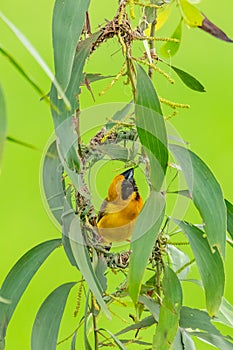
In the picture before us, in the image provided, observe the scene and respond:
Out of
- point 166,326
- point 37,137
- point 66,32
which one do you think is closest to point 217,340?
point 166,326

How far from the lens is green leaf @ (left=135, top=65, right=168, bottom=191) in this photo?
0.70 m

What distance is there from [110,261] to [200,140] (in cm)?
100

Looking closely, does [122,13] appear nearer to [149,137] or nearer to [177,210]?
[149,137]

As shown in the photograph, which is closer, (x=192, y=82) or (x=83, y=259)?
(x=83, y=259)

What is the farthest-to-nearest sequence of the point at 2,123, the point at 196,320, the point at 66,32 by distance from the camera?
the point at 196,320, the point at 66,32, the point at 2,123

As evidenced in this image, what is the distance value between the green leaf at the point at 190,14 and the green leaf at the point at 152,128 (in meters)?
0.21

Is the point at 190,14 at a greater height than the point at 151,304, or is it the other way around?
the point at 190,14

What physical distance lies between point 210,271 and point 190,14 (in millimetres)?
361

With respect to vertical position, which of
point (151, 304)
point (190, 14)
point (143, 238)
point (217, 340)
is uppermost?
point (190, 14)

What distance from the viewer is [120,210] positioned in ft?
2.81

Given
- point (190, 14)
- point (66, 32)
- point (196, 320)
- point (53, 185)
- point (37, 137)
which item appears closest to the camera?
point (190, 14)

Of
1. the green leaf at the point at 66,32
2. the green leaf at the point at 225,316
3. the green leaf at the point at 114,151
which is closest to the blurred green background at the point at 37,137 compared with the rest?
the green leaf at the point at 225,316

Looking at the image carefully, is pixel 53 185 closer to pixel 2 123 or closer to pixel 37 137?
pixel 2 123

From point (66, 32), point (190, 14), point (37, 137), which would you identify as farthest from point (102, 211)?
point (37, 137)
